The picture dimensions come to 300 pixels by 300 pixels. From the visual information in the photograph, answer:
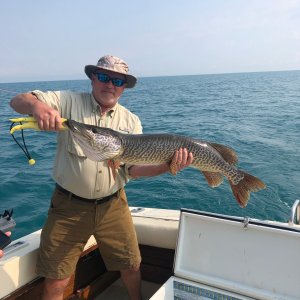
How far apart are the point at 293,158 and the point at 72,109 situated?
10.0 meters

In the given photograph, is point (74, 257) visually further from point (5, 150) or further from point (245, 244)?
point (5, 150)

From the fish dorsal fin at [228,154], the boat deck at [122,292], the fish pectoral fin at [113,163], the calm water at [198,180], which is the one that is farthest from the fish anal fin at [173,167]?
the calm water at [198,180]

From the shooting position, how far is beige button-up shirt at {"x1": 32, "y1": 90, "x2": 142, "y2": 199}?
3.43 metres

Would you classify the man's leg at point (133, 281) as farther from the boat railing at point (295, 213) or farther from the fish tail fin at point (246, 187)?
the boat railing at point (295, 213)

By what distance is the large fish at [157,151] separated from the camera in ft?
11.0

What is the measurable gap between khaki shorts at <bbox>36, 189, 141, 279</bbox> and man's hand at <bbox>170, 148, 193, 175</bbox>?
69 centimetres

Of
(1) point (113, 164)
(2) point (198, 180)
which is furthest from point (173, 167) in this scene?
(2) point (198, 180)

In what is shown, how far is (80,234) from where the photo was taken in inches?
140

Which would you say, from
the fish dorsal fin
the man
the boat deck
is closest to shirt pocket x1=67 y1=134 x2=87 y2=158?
the man

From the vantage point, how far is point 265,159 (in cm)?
1179

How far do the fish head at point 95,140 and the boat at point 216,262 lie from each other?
3.44 ft

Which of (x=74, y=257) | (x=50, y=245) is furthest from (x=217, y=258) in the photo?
(x=50, y=245)

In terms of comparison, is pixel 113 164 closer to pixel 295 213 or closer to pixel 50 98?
pixel 50 98

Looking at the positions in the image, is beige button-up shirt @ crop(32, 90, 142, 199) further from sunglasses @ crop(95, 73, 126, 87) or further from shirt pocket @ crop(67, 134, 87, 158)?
sunglasses @ crop(95, 73, 126, 87)
